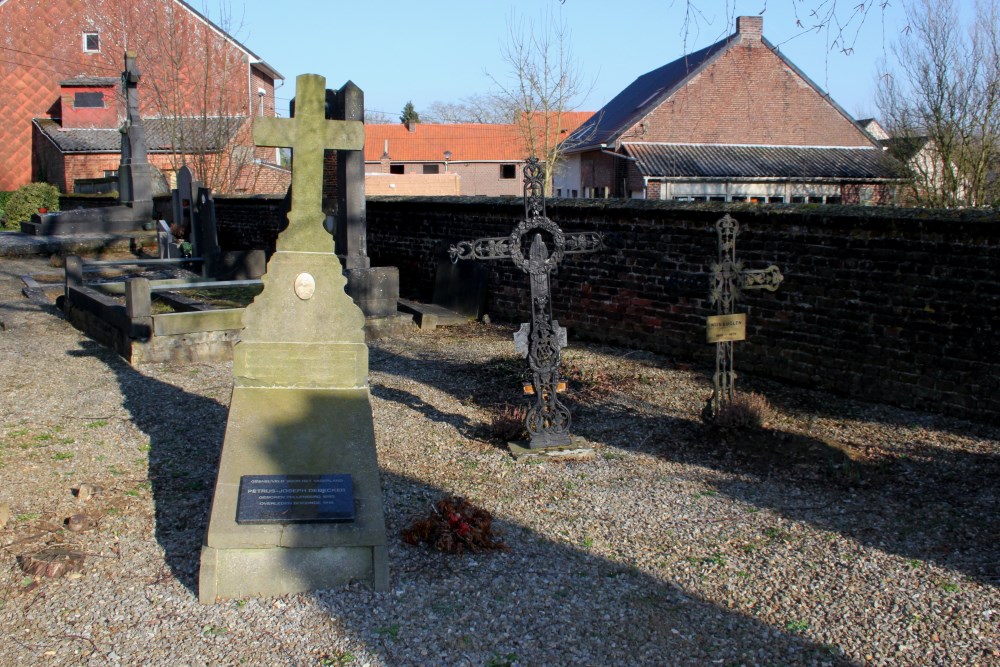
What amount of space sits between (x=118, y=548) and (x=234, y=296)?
856 centimetres

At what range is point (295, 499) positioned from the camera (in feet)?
14.8

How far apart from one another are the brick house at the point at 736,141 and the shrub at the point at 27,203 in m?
18.2

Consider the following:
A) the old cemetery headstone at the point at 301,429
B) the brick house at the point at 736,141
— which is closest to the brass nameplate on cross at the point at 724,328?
the old cemetery headstone at the point at 301,429

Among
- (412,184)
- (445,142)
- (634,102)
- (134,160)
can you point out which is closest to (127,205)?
(134,160)

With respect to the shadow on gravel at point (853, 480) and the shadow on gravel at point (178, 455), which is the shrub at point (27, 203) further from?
the shadow on gravel at point (853, 480)

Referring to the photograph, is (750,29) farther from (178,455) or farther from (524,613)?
(524,613)

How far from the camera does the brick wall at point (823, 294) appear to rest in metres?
7.55

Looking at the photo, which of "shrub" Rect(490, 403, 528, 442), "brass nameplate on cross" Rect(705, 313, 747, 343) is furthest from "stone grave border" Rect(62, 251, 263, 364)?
"brass nameplate on cross" Rect(705, 313, 747, 343)

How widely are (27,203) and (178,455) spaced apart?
23524 mm

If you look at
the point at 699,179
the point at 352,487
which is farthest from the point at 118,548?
the point at 699,179

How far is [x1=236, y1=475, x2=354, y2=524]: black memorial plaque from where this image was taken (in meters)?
4.40

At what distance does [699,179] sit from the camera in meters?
29.9

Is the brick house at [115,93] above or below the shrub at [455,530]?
above

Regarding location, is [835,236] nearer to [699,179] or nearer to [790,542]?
[790,542]
